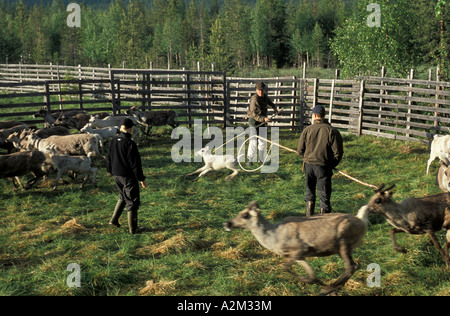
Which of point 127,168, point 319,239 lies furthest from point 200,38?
point 319,239

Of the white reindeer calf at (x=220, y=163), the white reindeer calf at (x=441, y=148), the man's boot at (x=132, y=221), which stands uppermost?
the white reindeer calf at (x=441, y=148)

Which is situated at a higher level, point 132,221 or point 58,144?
point 58,144

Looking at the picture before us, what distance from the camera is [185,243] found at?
22.0ft

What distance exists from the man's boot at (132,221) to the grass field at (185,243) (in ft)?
0.42

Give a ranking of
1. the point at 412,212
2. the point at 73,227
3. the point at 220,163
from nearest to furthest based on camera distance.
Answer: the point at 412,212, the point at 73,227, the point at 220,163

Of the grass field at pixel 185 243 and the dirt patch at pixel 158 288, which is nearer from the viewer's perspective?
the dirt patch at pixel 158 288

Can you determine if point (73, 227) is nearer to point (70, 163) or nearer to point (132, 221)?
point (132, 221)

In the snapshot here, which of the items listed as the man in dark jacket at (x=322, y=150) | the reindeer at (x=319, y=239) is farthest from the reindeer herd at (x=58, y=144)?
the reindeer at (x=319, y=239)

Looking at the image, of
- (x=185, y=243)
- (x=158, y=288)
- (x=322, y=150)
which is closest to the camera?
(x=158, y=288)

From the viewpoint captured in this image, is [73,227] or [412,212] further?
[73,227]

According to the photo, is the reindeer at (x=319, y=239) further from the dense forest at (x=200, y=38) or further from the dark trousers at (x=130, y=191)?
the dense forest at (x=200, y=38)

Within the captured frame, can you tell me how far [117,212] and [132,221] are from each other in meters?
0.45

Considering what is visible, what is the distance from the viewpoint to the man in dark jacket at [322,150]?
715 centimetres
